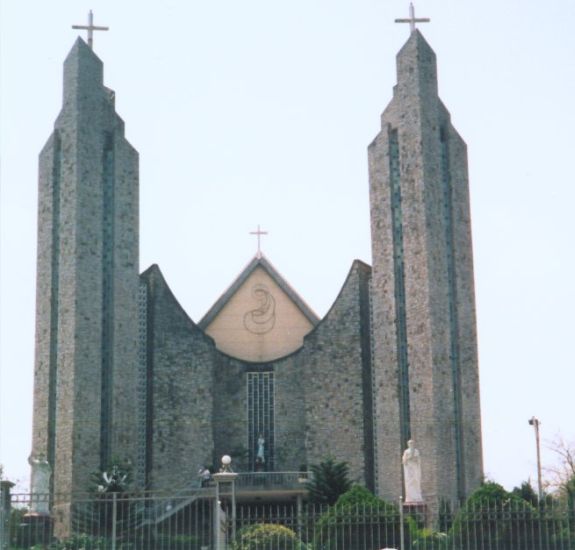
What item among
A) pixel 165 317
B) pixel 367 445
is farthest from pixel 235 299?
pixel 367 445

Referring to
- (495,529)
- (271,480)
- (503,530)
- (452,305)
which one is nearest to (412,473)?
(503,530)

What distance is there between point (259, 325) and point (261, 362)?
8.76 feet

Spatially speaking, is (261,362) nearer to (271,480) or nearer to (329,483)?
(271,480)

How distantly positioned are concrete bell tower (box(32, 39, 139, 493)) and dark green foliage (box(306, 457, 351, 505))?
5031 mm

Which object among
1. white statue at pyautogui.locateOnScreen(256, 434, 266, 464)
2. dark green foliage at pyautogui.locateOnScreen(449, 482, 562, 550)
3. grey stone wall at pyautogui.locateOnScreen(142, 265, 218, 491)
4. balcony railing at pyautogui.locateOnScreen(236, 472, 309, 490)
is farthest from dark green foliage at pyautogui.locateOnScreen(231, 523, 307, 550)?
white statue at pyautogui.locateOnScreen(256, 434, 266, 464)

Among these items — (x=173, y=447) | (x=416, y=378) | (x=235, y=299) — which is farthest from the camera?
(x=235, y=299)

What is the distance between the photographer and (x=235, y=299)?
4297 cm

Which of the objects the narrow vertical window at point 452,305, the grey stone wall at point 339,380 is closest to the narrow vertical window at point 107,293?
the grey stone wall at point 339,380

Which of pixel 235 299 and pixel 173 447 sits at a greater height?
pixel 235 299

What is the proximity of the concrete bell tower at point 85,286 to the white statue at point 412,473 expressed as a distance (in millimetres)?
8493

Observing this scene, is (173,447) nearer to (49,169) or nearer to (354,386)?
(354,386)

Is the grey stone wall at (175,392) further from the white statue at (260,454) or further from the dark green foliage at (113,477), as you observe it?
the dark green foliage at (113,477)

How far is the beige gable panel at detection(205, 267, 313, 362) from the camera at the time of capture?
42.2 meters

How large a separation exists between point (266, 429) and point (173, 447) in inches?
123
